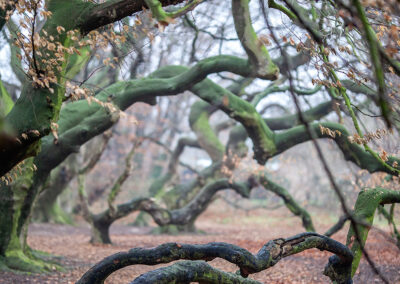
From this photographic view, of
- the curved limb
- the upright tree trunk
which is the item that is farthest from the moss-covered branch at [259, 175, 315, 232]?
A: the curved limb

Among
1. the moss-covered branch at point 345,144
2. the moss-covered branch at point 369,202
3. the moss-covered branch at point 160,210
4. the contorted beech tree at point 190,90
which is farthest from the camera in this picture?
the moss-covered branch at point 160,210

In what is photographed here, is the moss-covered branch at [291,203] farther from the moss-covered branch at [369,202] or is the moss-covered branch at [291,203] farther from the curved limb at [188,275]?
the curved limb at [188,275]

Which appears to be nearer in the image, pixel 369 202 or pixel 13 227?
pixel 369 202

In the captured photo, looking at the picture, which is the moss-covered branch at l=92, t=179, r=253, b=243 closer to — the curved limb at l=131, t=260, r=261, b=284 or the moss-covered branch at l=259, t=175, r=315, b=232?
the moss-covered branch at l=259, t=175, r=315, b=232

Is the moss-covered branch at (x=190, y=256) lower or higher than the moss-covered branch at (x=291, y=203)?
lower

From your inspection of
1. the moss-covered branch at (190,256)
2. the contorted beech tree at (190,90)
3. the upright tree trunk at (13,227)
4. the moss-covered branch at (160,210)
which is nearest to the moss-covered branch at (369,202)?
the contorted beech tree at (190,90)

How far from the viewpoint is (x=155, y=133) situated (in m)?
25.3

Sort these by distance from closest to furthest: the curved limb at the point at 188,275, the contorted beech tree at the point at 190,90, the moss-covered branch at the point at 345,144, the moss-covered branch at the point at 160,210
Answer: the curved limb at the point at 188,275 → the contorted beech tree at the point at 190,90 → the moss-covered branch at the point at 345,144 → the moss-covered branch at the point at 160,210

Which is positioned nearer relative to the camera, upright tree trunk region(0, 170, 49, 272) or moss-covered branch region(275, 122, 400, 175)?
upright tree trunk region(0, 170, 49, 272)

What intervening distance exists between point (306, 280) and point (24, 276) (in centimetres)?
471

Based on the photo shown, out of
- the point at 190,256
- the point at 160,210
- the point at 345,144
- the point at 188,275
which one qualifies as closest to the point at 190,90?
the point at 345,144

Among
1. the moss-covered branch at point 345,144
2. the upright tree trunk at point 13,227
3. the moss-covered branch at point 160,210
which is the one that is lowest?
the upright tree trunk at point 13,227

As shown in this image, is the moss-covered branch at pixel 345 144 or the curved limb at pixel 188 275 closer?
the curved limb at pixel 188 275

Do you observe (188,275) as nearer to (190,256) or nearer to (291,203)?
(190,256)
